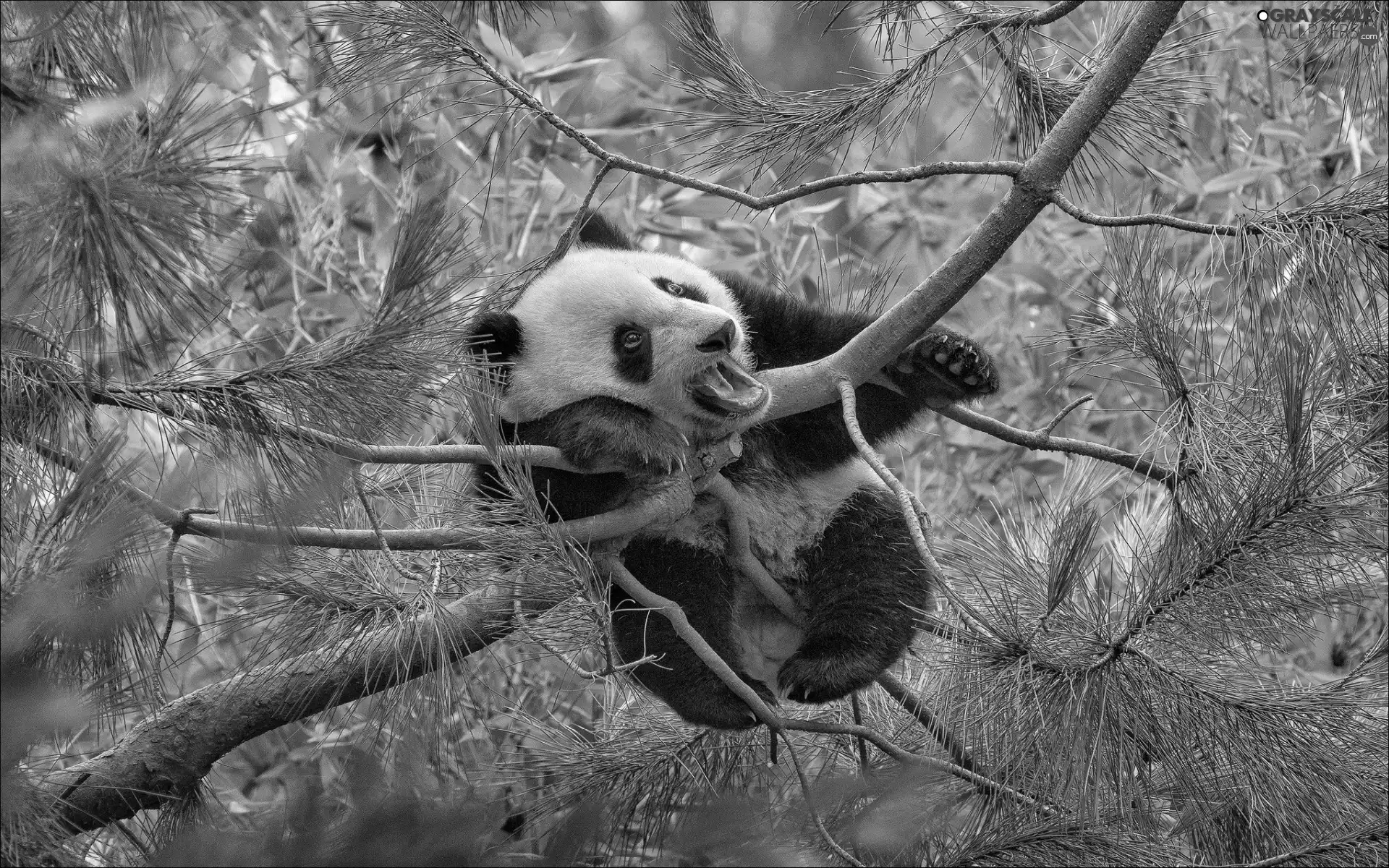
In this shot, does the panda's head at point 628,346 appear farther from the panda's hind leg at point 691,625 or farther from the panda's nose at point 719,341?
the panda's hind leg at point 691,625

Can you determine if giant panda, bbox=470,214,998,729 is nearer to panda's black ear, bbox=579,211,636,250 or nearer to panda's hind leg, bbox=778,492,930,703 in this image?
panda's hind leg, bbox=778,492,930,703

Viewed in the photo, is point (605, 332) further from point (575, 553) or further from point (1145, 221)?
point (1145, 221)

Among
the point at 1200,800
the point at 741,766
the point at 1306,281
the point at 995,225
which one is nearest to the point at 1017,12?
the point at 995,225

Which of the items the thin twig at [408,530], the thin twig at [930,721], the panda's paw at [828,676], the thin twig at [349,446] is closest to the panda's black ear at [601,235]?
the thin twig at [408,530]

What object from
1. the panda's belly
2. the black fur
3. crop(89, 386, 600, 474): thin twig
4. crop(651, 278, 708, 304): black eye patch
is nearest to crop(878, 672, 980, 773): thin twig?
the panda's belly

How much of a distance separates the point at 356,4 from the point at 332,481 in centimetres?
124

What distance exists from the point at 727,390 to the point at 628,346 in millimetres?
312

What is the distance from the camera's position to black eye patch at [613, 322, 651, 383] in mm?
2842

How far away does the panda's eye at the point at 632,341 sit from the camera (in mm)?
2857

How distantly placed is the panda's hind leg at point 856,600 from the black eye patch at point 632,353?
697mm

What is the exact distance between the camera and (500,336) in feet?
9.44

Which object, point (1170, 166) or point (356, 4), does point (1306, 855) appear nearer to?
point (356, 4)

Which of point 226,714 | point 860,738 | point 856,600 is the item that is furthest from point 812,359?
point 226,714

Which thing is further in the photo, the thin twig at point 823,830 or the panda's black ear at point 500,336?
the panda's black ear at point 500,336
